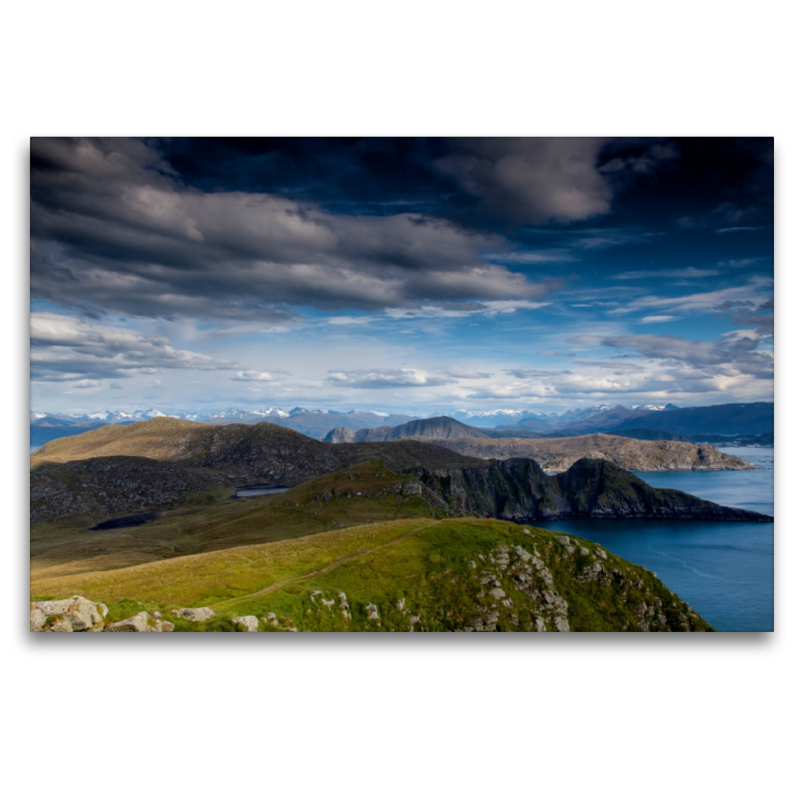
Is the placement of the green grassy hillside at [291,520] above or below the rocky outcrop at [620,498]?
above

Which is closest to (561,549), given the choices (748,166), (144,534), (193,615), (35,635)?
(193,615)

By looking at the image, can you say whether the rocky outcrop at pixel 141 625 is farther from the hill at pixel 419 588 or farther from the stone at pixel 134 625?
the hill at pixel 419 588

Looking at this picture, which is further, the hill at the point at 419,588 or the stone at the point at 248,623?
the hill at the point at 419,588

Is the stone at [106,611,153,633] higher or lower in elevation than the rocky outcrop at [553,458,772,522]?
higher

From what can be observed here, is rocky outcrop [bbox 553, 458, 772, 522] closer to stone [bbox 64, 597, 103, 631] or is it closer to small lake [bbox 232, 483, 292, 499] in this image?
small lake [bbox 232, 483, 292, 499]

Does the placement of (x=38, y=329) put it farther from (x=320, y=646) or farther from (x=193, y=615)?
(x=320, y=646)

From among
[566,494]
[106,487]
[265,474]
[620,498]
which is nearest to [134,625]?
[106,487]

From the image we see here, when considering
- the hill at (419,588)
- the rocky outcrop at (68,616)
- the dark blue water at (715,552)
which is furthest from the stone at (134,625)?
the dark blue water at (715,552)

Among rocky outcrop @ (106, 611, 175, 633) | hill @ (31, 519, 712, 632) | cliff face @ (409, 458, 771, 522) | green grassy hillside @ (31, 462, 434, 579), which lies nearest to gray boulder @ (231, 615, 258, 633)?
hill @ (31, 519, 712, 632)
